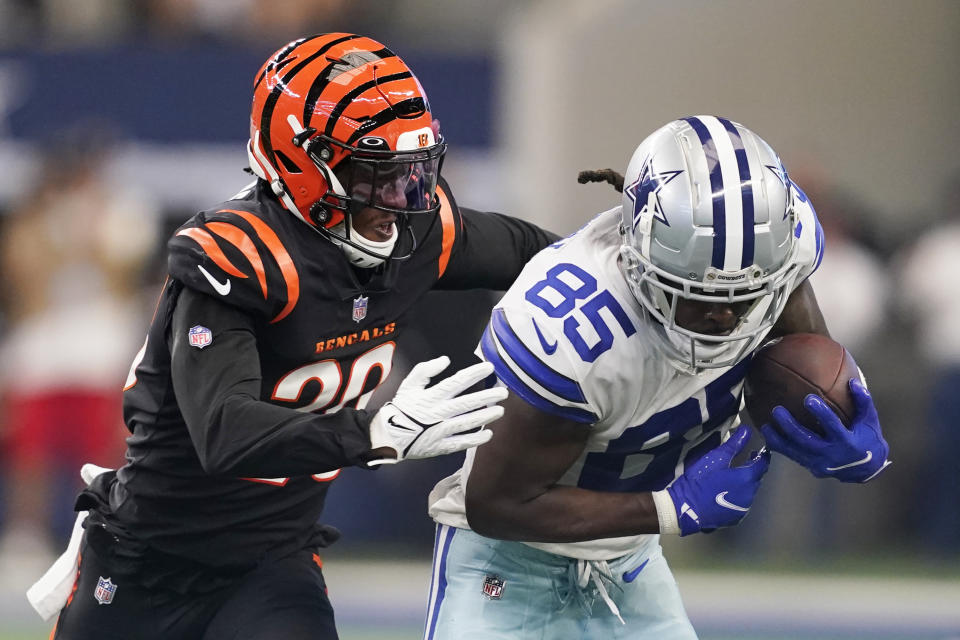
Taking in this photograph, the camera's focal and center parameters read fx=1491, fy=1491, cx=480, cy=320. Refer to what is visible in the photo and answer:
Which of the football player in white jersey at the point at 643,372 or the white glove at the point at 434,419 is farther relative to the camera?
the football player in white jersey at the point at 643,372

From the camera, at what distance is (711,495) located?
287cm

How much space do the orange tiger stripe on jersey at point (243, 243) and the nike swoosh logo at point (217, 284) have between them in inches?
3.1

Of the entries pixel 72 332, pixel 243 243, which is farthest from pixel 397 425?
pixel 72 332

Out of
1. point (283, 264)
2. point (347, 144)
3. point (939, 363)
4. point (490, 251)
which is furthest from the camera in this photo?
point (939, 363)

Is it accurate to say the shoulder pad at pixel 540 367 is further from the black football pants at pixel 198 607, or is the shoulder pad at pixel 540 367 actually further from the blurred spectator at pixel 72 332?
the blurred spectator at pixel 72 332

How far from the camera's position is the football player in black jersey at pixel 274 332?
2.96 m

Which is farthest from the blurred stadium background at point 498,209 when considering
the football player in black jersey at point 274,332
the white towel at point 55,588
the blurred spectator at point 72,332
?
the football player in black jersey at point 274,332

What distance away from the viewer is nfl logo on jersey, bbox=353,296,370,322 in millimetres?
3170

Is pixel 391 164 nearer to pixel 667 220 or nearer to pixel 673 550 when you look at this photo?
pixel 667 220

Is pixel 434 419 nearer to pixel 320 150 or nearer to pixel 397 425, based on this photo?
pixel 397 425

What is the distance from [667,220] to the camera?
281 centimetres

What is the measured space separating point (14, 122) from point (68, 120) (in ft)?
0.83

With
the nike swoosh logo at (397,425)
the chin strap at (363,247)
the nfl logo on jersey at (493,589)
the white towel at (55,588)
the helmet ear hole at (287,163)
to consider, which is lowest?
the white towel at (55,588)

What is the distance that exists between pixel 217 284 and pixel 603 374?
2.50 feet
